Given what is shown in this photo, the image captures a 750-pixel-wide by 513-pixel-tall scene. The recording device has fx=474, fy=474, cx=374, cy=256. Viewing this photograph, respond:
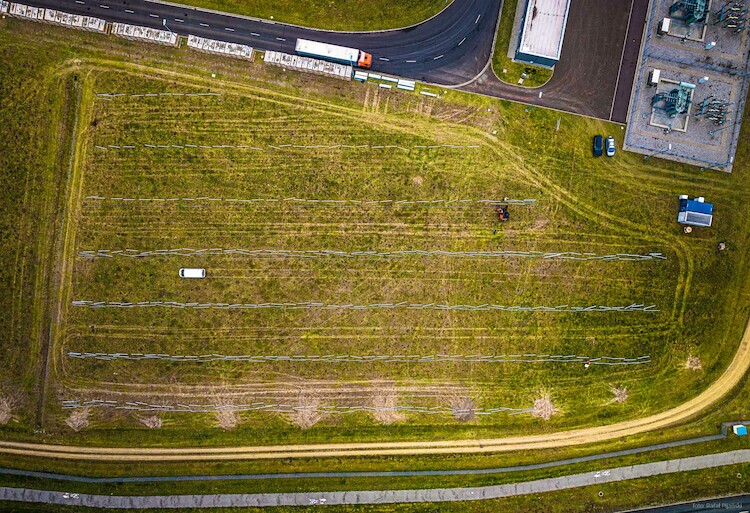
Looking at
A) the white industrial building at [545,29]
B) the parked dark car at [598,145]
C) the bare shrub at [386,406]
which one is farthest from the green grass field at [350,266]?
the white industrial building at [545,29]

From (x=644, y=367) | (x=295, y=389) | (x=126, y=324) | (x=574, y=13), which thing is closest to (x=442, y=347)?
(x=295, y=389)

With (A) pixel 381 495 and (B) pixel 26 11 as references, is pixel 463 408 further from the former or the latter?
(B) pixel 26 11

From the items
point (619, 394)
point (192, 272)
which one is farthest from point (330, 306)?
point (619, 394)

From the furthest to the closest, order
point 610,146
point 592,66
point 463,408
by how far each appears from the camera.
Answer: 1. point 592,66
2. point 610,146
3. point 463,408

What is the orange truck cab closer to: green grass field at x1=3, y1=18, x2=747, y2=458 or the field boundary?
green grass field at x1=3, y1=18, x2=747, y2=458

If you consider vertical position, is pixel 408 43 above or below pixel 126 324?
above

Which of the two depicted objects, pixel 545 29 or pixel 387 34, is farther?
pixel 387 34

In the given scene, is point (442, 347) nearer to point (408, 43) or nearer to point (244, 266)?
point (244, 266)

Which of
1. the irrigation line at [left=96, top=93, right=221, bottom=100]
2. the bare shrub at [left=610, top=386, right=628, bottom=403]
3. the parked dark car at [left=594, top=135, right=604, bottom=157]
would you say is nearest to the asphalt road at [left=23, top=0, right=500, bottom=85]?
the irrigation line at [left=96, top=93, right=221, bottom=100]
